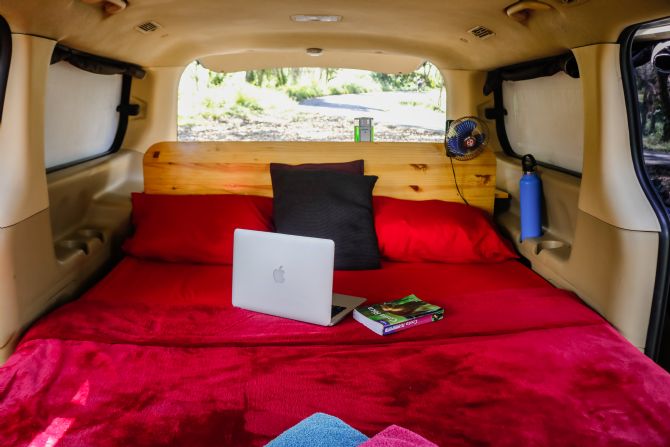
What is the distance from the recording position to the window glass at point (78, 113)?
10.2 ft

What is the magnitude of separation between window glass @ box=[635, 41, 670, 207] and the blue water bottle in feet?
1.75

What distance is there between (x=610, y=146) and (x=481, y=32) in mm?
1005

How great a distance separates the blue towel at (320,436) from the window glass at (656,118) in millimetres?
1919

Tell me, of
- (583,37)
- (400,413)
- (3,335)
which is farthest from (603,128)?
(3,335)

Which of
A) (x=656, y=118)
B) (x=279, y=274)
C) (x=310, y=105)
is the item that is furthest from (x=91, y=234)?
(x=656, y=118)

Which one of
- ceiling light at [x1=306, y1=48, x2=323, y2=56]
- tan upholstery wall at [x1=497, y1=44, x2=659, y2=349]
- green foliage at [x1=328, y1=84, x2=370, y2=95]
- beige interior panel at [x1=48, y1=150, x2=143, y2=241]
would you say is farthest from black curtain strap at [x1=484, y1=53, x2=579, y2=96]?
beige interior panel at [x1=48, y1=150, x2=143, y2=241]

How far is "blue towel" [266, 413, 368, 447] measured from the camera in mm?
1269

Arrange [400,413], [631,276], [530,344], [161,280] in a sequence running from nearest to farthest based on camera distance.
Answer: [400,413] < [530,344] < [631,276] < [161,280]

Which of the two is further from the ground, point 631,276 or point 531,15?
point 531,15

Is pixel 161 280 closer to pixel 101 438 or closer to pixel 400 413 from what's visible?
pixel 101 438

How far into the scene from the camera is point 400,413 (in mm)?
1606

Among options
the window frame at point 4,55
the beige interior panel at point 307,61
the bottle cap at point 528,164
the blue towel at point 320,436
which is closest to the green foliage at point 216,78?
the beige interior panel at point 307,61

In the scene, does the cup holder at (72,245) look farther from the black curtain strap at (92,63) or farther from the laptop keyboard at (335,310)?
the laptop keyboard at (335,310)

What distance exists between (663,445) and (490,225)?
1.73m
